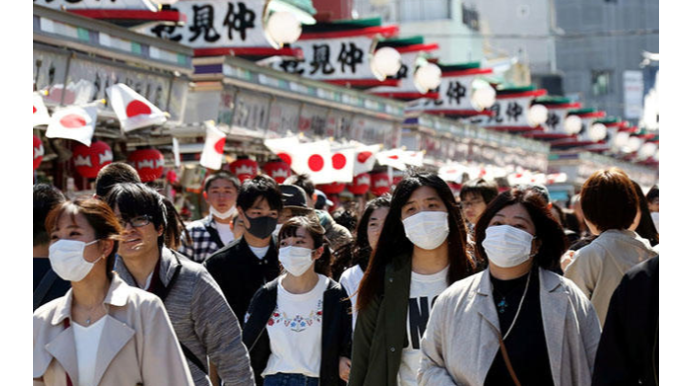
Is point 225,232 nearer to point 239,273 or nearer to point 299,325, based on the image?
point 239,273

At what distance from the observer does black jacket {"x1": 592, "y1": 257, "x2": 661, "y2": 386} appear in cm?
395

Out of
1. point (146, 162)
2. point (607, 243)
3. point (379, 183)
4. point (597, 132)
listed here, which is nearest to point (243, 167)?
point (146, 162)

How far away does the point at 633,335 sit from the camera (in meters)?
4.01

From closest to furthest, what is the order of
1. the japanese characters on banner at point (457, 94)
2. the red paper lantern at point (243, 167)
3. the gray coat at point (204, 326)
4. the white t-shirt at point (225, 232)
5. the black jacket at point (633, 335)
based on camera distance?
the black jacket at point (633, 335) → the gray coat at point (204, 326) → the white t-shirt at point (225, 232) → the red paper lantern at point (243, 167) → the japanese characters on banner at point (457, 94)

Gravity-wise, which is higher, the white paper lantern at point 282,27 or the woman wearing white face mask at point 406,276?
the white paper lantern at point 282,27

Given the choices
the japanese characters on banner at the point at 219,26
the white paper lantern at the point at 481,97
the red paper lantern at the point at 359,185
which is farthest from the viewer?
the white paper lantern at the point at 481,97

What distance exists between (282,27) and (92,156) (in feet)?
19.4

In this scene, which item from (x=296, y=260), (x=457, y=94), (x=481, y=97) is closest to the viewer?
(x=296, y=260)

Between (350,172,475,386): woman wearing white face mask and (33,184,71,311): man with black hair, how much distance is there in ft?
5.19

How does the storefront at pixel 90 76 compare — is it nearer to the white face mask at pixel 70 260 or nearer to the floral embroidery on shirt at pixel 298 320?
the floral embroidery on shirt at pixel 298 320

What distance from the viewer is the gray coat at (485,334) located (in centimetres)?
501

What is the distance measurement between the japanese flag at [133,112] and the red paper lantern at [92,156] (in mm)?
414

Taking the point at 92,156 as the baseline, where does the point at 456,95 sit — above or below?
above

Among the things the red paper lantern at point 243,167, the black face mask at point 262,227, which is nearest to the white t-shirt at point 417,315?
the black face mask at point 262,227
